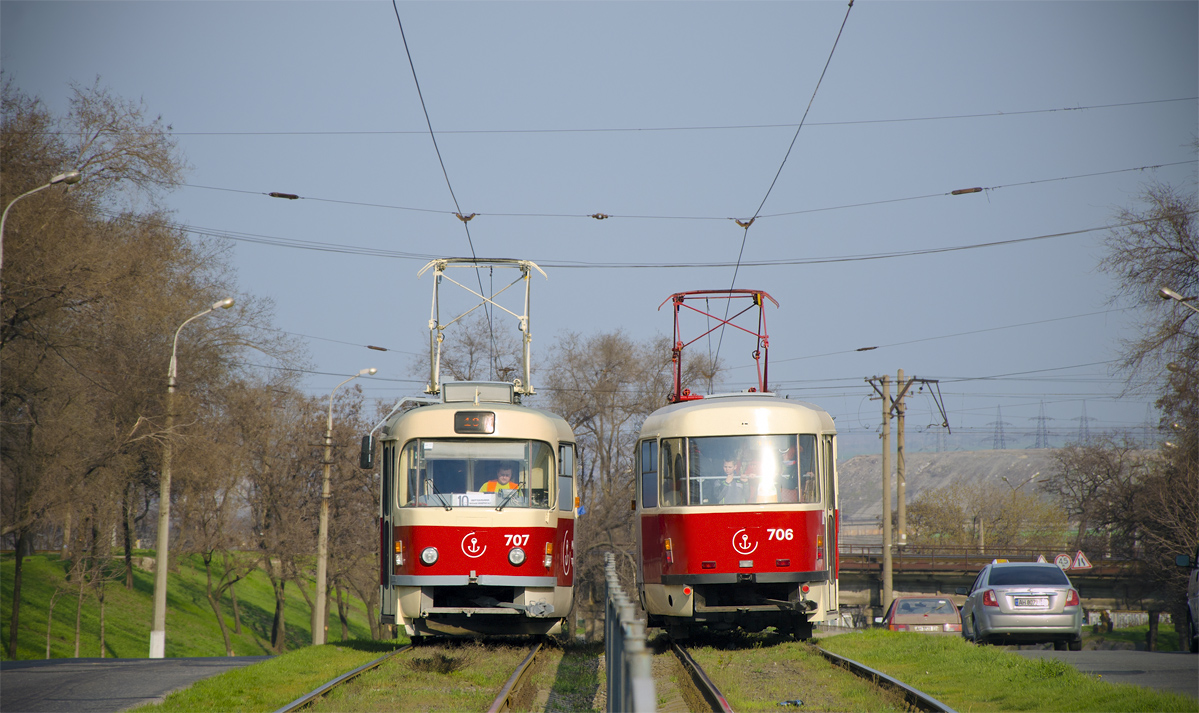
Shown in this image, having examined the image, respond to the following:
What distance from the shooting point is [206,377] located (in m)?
35.9

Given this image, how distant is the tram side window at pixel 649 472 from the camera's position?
14875mm

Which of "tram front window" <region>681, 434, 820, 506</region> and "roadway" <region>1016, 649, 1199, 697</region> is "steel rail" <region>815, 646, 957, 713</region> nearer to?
"roadway" <region>1016, 649, 1199, 697</region>

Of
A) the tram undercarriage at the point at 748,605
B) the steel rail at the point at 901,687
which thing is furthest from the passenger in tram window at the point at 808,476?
the steel rail at the point at 901,687

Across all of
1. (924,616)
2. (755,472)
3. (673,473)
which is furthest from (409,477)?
(924,616)

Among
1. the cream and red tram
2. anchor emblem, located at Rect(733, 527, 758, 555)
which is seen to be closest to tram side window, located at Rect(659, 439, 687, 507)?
the cream and red tram

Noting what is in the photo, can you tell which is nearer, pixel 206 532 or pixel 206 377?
pixel 206 377

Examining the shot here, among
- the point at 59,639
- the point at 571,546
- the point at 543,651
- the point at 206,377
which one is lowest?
the point at 59,639

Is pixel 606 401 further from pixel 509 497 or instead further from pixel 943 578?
pixel 509 497

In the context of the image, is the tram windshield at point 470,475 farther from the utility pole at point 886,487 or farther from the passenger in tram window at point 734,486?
the utility pole at point 886,487

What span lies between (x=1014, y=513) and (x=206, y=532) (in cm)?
6965

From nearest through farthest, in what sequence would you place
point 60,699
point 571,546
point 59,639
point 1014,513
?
point 60,699
point 571,546
point 59,639
point 1014,513

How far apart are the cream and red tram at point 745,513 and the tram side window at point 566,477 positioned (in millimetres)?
1268

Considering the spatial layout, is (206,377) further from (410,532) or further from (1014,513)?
(1014,513)

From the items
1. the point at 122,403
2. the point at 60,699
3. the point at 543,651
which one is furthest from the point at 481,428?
the point at 122,403
